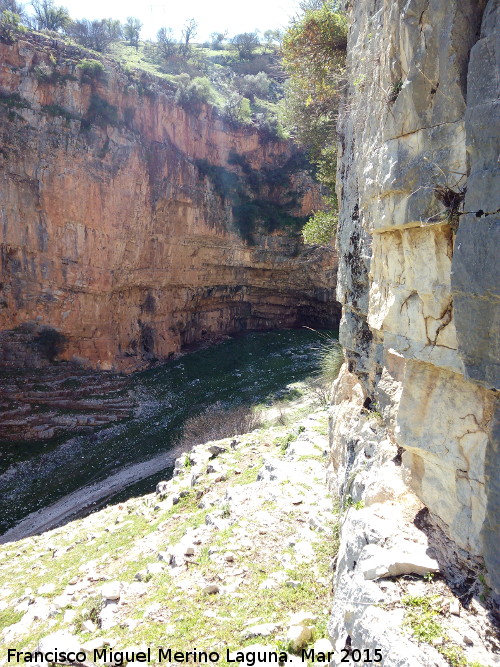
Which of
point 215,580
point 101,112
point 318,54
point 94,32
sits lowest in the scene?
point 215,580

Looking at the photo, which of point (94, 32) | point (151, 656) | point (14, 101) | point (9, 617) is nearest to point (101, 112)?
point (14, 101)

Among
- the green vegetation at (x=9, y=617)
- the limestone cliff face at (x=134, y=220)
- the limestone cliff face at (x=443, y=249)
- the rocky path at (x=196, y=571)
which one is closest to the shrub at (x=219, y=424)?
the rocky path at (x=196, y=571)

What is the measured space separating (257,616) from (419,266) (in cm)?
390

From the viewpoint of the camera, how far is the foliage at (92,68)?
23125mm

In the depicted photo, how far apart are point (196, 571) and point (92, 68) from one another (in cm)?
2583

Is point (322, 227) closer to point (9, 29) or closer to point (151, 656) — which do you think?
point (151, 656)

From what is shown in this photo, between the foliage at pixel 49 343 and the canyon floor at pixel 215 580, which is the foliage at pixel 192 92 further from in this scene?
the canyon floor at pixel 215 580

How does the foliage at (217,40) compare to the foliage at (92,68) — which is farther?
the foliage at (217,40)

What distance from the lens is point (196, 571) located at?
5730 millimetres

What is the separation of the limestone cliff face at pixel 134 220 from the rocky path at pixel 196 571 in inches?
618

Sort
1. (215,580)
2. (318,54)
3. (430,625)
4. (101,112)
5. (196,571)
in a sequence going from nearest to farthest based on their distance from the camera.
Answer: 1. (430,625)
2. (215,580)
3. (196,571)
4. (318,54)
5. (101,112)

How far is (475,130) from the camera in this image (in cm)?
278

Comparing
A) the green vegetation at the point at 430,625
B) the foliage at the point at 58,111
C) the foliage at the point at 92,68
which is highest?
the foliage at the point at 92,68

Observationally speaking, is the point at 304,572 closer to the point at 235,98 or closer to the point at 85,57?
the point at 85,57
